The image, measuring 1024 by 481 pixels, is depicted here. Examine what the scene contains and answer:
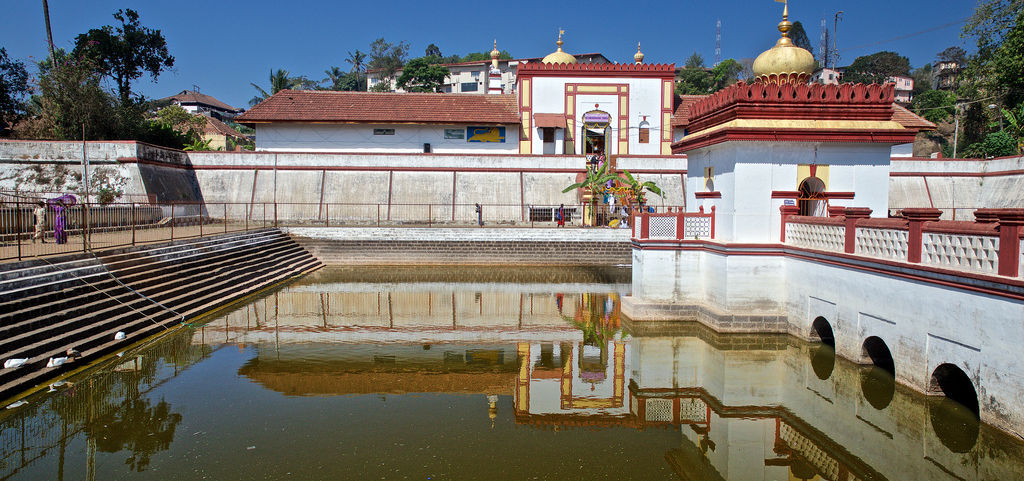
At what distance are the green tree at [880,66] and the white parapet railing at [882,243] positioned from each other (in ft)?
241

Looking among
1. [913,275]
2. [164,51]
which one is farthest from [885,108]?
[164,51]

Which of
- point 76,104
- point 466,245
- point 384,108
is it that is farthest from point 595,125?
point 76,104

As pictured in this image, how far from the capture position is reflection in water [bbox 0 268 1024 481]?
20.3 feet

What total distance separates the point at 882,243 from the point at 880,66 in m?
81.0

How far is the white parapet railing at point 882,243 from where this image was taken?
8.52 metres

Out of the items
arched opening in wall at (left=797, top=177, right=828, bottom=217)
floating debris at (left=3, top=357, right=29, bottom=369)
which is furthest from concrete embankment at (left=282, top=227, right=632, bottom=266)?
floating debris at (left=3, top=357, right=29, bottom=369)

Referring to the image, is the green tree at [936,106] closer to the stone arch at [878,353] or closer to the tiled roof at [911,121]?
the tiled roof at [911,121]

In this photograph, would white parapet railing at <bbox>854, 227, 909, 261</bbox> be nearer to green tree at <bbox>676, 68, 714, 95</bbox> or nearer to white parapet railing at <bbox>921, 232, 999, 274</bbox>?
white parapet railing at <bbox>921, 232, 999, 274</bbox>

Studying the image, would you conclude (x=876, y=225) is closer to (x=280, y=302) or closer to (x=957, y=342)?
(x=957, y=342)

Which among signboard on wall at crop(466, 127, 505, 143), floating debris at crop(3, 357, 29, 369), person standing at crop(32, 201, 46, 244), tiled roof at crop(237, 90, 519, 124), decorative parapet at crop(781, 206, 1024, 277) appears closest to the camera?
decorative parapet at crop(781, 206, 1024, 277)

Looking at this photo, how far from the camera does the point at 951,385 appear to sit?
796 centimetres

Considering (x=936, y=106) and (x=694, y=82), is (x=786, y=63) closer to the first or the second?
(x=936, y=106)

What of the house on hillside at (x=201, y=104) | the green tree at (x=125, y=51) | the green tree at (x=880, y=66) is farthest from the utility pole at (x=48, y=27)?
the green tree at (x=880, y=66)

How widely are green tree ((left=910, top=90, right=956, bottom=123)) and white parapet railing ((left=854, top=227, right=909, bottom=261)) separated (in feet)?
180
